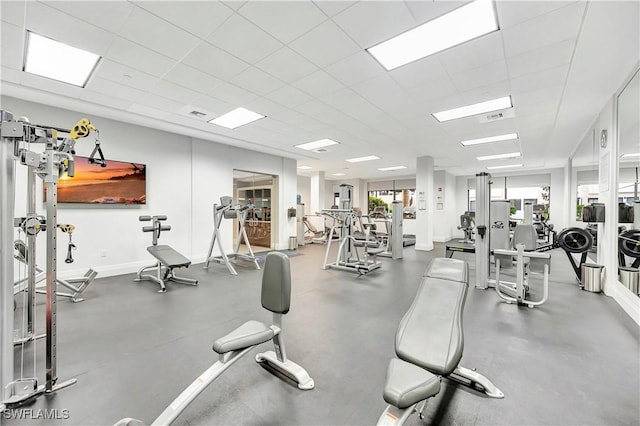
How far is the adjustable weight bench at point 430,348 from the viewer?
1.16m

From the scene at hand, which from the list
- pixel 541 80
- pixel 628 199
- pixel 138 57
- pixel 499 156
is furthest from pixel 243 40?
pixel 499 156

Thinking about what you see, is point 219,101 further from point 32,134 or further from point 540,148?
point 540,148

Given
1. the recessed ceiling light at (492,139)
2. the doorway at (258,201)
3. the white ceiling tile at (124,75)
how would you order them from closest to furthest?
the white ceiling tile at (124,75), the recessed ceiling light at (492,139), the doorway at (258,201)

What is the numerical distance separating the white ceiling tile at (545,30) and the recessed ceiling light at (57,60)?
448 centimetres

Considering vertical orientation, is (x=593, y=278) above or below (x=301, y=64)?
below

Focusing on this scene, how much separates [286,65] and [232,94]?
4.01 feet

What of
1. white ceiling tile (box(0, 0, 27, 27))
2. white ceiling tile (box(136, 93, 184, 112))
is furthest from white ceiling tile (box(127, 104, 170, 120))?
white ceiling tile (box(0, 0, 27, 27))

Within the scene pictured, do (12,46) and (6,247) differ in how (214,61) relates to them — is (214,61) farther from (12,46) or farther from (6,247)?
(6,247)

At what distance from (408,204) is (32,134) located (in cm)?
1320

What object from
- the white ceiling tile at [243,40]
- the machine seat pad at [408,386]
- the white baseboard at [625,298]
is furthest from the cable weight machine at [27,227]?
the white baseboard at [625,298]

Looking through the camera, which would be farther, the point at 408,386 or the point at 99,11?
the point at 99,11

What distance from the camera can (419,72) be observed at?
10.9ft

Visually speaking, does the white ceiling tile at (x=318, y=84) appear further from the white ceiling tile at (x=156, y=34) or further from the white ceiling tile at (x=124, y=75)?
the white ceiling tile at (x=124, y=75)

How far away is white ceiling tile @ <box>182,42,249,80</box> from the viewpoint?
2.95 meters
